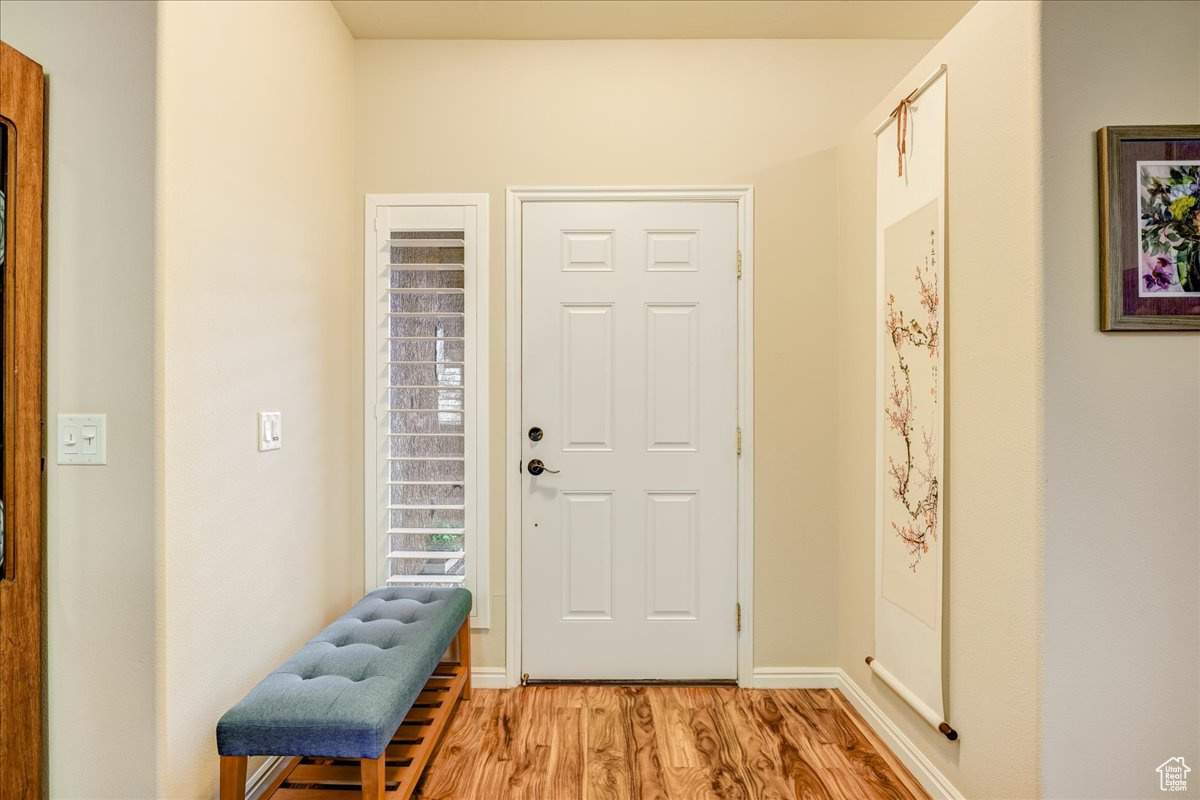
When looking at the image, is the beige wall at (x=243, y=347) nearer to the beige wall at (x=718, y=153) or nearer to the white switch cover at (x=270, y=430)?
the white switch cover at (x=270, y=430)

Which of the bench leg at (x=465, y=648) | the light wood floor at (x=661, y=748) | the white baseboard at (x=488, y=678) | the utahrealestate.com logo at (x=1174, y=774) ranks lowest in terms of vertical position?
the light wood floor at (x=661, y=748)

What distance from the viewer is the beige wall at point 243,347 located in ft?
5.03

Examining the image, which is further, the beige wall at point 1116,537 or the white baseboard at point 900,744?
the white baseboard at point 900,744

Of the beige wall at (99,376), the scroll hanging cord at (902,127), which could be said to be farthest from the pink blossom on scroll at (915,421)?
the beige wall at (99,376)

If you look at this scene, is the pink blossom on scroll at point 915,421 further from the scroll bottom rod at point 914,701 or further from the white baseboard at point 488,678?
the white baseboard at point 488,678

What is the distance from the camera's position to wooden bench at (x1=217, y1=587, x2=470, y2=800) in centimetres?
153

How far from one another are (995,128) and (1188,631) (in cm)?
130

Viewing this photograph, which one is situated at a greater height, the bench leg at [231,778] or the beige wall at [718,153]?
the beige wall at [718,153]

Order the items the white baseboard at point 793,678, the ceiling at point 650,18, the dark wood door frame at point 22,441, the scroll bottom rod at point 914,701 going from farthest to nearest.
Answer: the white baseboard at point 793,678 → the ceiling at point 650,18 → the scroll bottom rod at point 914,701 → the dark wood door frame at point 22,441

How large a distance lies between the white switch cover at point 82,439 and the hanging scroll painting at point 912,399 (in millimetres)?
2211

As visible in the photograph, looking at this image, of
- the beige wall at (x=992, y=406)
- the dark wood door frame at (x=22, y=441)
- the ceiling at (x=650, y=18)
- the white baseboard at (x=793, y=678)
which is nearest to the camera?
the dark wood door frame at (x=22, y=441)

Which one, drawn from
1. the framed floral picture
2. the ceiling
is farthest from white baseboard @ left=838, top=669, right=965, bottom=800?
the ceiling

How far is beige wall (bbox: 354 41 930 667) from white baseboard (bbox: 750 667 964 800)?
0.05 metres

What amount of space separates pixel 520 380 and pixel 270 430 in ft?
3.27
